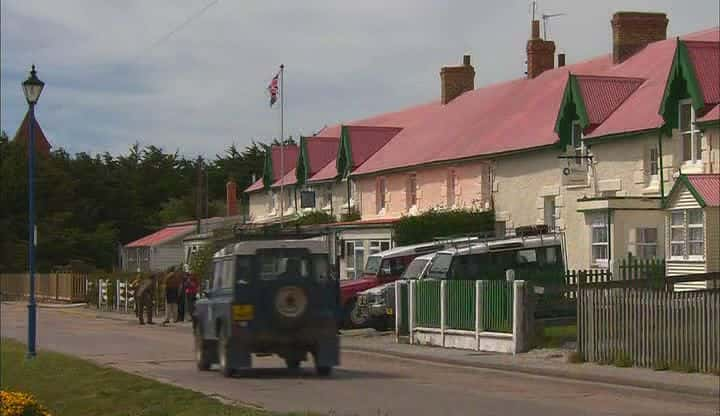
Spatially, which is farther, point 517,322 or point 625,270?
point 625,270

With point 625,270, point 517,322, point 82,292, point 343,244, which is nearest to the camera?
point 517,322

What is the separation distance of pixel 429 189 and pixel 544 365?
2714 centimetres

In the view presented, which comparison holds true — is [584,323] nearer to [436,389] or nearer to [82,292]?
[436,389]

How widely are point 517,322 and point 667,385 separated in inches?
287

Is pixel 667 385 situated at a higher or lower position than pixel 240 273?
lower

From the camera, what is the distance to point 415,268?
35188 millimetres

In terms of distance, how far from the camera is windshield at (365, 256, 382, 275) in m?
38.4

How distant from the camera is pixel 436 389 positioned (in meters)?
19.7

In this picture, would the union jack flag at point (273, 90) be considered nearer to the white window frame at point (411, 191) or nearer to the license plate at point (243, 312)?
the white window frame at point (411, 191)

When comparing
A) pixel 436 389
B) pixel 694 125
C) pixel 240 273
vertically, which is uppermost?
pixel 694 125

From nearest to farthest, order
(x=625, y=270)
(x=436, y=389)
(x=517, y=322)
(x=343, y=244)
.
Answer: (x=436, y=389) → (x=517, y=322) → (x=625, y=270) → (x=343, y=244)

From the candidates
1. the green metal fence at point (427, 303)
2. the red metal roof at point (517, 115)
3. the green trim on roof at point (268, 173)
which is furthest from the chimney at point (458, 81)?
the green metal fence at point (427, 303)

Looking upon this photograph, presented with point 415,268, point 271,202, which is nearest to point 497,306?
point 415,268

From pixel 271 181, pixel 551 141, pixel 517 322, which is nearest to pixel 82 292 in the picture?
pixel 271 181
